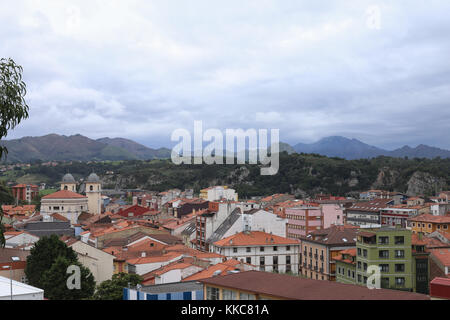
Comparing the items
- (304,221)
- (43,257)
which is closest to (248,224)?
(304,221)

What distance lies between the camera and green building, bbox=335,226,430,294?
122 feet

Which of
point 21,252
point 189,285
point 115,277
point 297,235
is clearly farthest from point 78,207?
point 189,285

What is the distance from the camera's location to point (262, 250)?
4466 centimetres

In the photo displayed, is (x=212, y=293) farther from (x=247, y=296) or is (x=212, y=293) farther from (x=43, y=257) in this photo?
(x=43, y=257)

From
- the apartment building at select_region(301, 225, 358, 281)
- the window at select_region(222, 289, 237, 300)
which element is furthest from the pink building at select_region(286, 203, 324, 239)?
the window at select_region(222, 289, 237, 300)

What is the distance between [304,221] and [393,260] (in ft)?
83.5

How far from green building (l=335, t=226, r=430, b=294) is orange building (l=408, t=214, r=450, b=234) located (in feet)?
79.1

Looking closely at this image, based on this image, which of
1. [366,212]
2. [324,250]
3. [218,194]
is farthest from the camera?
[218,194]

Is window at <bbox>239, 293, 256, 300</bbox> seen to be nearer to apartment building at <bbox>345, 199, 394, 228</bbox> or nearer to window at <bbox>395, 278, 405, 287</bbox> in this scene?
window at <bbox>395, 278, 405, 287</bbox>

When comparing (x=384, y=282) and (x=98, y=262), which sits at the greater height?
(x=98, y=262)
